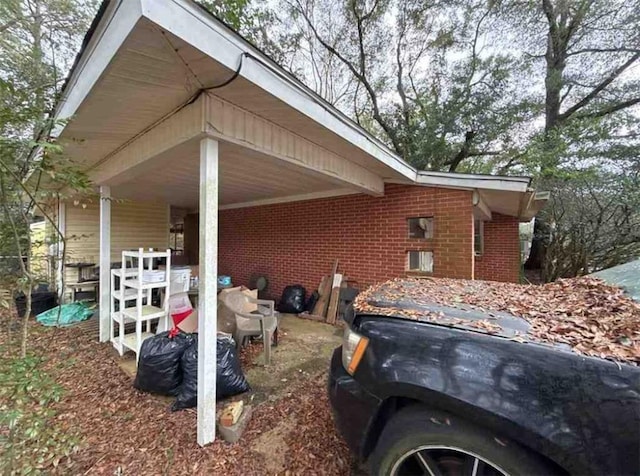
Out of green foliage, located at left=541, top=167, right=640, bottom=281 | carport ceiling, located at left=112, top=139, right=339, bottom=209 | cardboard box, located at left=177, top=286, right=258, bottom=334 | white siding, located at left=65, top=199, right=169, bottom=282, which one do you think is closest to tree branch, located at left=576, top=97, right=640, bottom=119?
green foliage, located at left=541, top=167, right=640, bottom=281

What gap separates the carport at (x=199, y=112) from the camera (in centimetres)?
153

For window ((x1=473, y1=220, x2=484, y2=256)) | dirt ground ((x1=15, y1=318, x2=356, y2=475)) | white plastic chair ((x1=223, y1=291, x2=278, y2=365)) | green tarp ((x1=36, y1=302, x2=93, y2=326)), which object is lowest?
dirt ground ((x1=15, y1=318, x2=356, y2=475))

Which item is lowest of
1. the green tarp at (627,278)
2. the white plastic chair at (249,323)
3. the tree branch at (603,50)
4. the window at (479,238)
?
the white plastic chair at (249,323)

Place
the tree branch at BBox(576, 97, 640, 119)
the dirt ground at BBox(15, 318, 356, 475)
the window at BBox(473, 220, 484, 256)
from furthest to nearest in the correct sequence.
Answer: the window at BBox(473, 220, 484, 256) → the tree branch at BBox(576, 97, 640, 119) → the dirt ground at BBox(15, 318, 356, 475)

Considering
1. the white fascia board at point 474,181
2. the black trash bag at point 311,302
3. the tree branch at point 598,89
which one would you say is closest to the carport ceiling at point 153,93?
the white fascia board at point 474,181

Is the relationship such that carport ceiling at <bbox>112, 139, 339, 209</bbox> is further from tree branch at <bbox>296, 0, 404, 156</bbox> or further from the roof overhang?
tree branch at <bbox>296, 0, 404, 156</bbox>

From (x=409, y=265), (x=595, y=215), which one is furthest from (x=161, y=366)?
(x=595, y=215)

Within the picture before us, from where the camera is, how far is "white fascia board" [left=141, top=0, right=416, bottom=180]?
4.51 feet

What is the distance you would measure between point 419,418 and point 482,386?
351 millimetres

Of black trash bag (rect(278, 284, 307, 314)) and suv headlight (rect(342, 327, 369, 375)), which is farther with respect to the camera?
black trash bag (rect(278, 284, 307, 314))

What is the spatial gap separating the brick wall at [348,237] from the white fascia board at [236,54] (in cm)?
239

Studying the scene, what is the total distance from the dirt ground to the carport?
28cm

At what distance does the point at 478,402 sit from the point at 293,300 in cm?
513

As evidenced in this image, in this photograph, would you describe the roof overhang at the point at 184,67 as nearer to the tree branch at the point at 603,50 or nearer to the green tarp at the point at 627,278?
the green tarp at the point at 627,278
